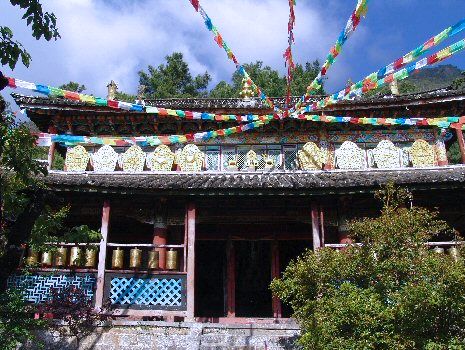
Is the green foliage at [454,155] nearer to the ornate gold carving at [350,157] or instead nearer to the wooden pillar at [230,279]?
the ornate gold carving at [350,157]

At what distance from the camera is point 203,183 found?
45.6ft

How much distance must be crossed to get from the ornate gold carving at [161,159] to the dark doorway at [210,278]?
269 centimetres

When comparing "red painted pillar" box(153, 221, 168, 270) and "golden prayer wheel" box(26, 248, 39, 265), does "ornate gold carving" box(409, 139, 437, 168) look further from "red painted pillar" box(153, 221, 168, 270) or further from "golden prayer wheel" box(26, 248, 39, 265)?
"golden prayer wheel" box(26, 248, 39, 265)

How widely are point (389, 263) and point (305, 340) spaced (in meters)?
1.88

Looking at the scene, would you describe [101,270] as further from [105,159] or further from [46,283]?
[105,159]

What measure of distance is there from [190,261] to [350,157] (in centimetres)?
672

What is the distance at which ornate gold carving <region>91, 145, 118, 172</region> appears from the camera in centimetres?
1689

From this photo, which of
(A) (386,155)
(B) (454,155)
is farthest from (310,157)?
(B) (454,155)

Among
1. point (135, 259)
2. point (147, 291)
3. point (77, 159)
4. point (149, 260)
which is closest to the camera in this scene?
point (147, 291)

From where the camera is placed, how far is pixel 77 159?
55.7 feet

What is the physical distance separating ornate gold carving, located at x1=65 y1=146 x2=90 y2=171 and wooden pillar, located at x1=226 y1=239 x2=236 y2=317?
5.40 metres

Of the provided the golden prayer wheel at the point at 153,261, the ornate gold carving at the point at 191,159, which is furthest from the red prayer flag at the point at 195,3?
the golden prayer wheel at the point at 153,261

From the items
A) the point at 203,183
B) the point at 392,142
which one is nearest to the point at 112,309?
the point at 203,183

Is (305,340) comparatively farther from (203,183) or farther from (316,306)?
(203,183)
